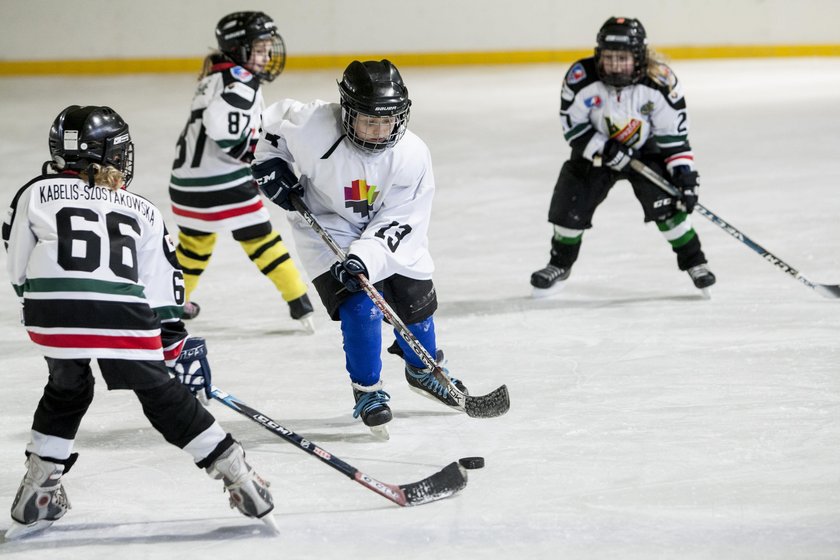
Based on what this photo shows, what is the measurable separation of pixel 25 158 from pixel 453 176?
95.0 inches

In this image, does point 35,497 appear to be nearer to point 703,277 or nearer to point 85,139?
point 85,139

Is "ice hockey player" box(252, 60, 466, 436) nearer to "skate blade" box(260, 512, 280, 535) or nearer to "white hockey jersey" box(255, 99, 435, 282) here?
"white hockey jersey" box(255, 99, 435, 282)

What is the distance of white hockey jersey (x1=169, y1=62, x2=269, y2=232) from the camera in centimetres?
388

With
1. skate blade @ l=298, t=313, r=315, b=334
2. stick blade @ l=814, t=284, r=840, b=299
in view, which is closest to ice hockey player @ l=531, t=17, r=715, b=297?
stick blade @ l=814, t=284, r=840, b=299

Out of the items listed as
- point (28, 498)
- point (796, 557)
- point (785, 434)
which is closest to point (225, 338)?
point (28, 498)

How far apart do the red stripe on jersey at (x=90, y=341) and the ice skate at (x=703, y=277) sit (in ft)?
7.88

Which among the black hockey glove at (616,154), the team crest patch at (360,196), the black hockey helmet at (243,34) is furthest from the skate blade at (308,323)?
the black hockey glove at (616,154)

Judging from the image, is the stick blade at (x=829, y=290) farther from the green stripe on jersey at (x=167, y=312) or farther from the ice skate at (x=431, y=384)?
the green stripe on jersey at (x=167, y=312)

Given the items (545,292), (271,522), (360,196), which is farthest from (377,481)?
(545,292)

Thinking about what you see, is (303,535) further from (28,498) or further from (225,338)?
(225,338)

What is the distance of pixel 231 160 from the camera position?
398cm

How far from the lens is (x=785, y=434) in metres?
2.97

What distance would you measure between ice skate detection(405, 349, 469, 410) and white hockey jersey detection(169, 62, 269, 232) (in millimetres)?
1052

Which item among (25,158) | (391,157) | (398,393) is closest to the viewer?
(391,157)
